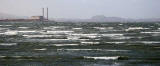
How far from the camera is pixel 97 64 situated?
22078 mm

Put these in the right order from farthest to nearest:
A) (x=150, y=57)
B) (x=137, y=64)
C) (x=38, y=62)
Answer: (x=150, y=57)
(x=38, y=62)
(x=137, y=64)

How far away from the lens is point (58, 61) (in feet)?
77.7

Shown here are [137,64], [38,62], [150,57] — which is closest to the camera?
[137,64]

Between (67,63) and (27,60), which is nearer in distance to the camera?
(67,63)

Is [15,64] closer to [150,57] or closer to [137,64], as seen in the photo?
[137,64]

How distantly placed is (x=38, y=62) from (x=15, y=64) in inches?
70.2

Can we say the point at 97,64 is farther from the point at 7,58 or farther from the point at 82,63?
the point at 7,58

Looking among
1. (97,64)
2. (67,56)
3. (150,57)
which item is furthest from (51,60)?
(150,57)

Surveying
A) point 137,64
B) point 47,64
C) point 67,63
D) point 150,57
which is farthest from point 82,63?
point 150,57

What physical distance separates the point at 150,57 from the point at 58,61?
25.3 ft

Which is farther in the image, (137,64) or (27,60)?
(27,60)

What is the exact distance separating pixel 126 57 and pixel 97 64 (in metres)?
4.32

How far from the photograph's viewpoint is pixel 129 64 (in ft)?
71.6

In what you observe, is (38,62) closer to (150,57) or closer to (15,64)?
(15,64)
